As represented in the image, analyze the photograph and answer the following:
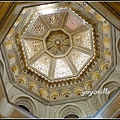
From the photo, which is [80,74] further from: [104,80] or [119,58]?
[119,58]

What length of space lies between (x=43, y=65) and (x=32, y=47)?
3.23 feet

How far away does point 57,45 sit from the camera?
38.2ft

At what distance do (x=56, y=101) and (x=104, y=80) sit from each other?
1.94 m

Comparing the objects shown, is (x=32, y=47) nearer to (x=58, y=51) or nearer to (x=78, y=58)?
(x=58, y=51)

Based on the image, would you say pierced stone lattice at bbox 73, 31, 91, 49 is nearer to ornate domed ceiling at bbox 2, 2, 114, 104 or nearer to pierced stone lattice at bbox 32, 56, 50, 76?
ornate domed ceiling at bbox 2, 2, 114, 104

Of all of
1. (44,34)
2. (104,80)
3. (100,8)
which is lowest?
(100,8)

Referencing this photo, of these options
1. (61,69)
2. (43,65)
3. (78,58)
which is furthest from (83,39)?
(43,65)

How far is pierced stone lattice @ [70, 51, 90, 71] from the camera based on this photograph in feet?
33.7

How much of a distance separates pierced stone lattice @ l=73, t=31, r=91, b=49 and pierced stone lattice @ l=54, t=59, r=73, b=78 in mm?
1140

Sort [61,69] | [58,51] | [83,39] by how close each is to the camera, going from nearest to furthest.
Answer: [61,69]
[83,39]
[58,51]

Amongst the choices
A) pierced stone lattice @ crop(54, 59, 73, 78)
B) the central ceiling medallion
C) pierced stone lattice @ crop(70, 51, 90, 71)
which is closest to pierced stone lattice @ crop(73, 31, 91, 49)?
pierced stone lattice @ crop(70, 51, 90, 71)

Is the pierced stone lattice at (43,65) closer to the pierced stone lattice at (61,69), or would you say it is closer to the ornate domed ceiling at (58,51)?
the ornate domed ceiling at (58,51)

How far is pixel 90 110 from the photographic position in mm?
7988

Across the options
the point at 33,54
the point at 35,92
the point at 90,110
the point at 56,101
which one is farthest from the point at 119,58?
the point at 33,54
